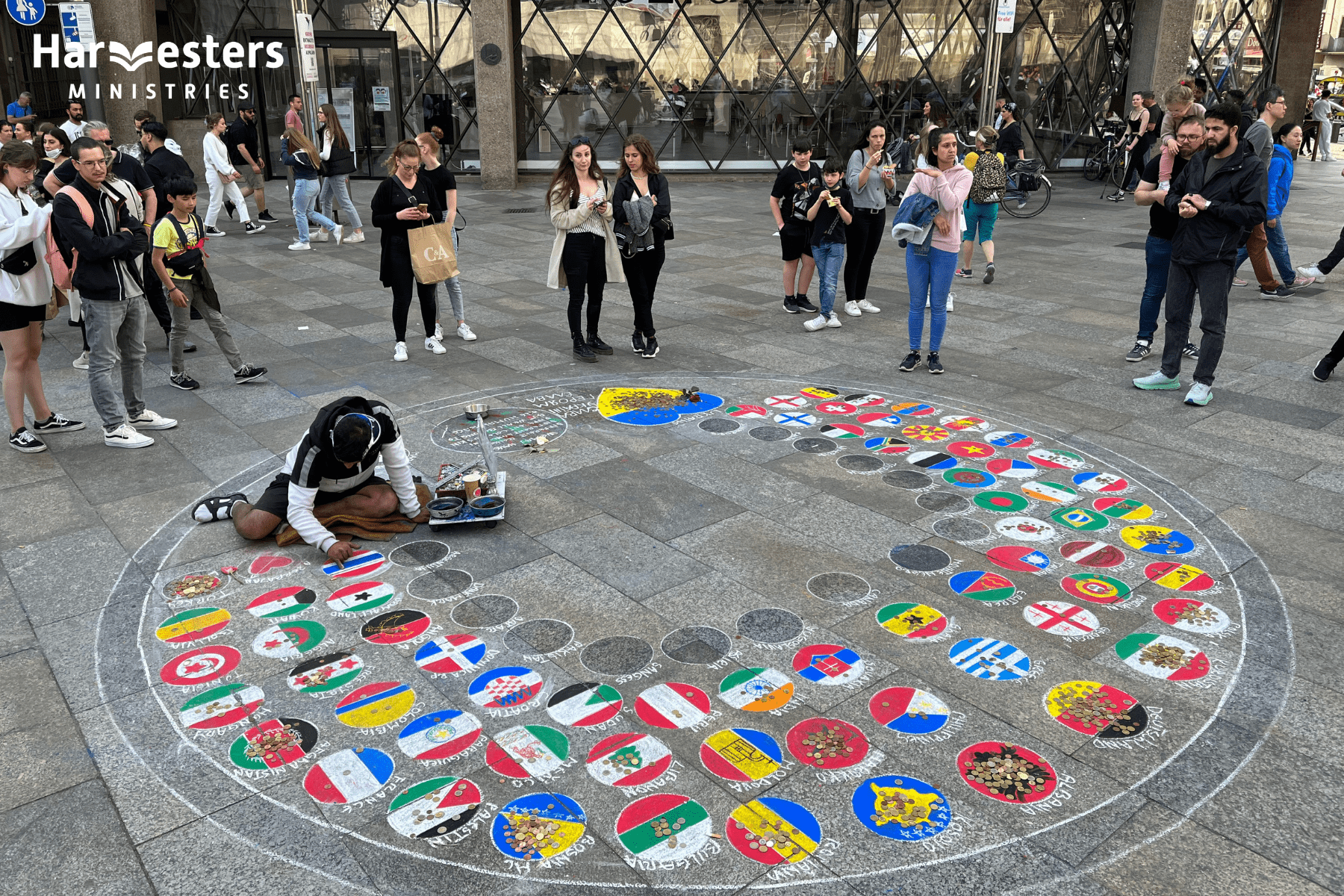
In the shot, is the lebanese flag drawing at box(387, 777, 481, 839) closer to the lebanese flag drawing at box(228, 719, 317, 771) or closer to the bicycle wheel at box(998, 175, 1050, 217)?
the lebanese flag drawing at box(228, 719, 317, 771)

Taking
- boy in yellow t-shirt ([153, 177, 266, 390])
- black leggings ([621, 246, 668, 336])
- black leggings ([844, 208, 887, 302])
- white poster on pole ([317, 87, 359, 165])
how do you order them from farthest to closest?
white poster on pole ([317, 87, 359, 165])
black leggings ([844, 208, 887, 302])
black leggings ([621, 246, 668, 336])
boy in yellow t-shirt ([153, 177, 266, 390])

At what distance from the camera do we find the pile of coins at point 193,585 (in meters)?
5.18

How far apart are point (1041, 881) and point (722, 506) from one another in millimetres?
3162

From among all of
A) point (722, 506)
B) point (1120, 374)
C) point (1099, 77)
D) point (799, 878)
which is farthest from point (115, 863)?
point (1099, 77)

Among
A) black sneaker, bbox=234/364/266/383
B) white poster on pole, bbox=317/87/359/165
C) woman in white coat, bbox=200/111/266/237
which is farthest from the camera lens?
white poster on pole, bbox=317/87/359/165

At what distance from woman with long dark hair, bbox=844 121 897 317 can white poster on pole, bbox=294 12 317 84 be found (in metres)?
10.00

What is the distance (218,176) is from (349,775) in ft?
45.4

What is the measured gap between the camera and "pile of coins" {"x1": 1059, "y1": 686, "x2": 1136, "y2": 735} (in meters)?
4.10

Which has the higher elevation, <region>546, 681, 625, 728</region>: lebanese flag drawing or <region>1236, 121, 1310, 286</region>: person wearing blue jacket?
<region>1236, 121, 1310, 286</region>: person wearing blue jacket

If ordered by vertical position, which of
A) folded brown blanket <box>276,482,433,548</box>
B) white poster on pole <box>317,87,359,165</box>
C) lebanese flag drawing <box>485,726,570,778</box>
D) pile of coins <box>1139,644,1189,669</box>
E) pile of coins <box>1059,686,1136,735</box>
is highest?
white poster on pole <box>317,87,359,165</box>

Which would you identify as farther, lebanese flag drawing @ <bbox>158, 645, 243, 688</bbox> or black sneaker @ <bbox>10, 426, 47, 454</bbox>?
black sneaker @ <bbox>10, 426, 47, 454</bbox>

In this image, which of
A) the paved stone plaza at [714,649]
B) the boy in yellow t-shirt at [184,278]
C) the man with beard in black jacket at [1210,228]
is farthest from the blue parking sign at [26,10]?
the man with beard in black jacket at [1210,228]

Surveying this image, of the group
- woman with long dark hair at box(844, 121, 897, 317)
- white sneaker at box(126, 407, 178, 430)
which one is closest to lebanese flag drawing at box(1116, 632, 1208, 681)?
woman with long dark hair at box(844, 121, 897, 317)

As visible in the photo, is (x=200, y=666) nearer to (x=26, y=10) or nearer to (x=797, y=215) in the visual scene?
(x=797, y=215)
